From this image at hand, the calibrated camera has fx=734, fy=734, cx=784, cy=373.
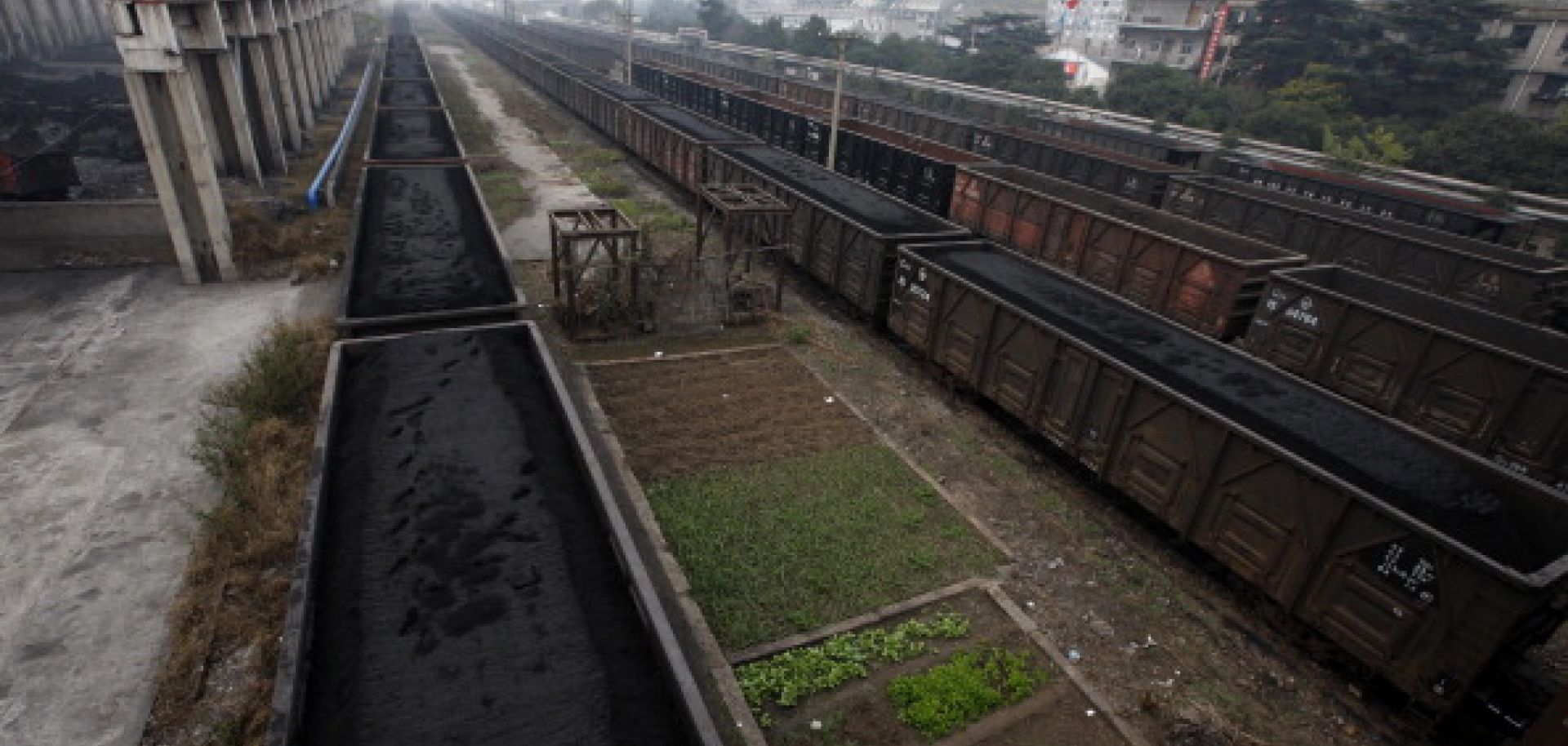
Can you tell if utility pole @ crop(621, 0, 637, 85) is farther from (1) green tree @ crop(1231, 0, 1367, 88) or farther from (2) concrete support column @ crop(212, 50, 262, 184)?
(1) green tree @ crop(1231, 0, 1367, 88)

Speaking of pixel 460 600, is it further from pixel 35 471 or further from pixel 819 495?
pixel 35 471

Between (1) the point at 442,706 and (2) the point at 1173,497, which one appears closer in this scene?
(1) the point at 442,706

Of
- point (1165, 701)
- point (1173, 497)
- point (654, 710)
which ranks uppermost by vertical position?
point (654, 710)

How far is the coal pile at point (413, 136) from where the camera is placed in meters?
21.8

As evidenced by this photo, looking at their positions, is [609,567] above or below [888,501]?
above

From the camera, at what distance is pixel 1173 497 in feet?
Answer: 33.0

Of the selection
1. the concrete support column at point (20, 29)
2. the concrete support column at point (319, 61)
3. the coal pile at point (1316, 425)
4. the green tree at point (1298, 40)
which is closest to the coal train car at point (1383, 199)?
the coal pile at point (1316, 425)

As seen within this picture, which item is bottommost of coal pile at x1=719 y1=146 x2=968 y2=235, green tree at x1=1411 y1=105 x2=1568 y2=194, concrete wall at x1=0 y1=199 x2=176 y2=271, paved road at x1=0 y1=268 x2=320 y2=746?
paved road at x1=0 y1=268 x2=320 y2=746

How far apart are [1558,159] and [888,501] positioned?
44.6 meters

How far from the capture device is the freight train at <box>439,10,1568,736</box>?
741 centimetres

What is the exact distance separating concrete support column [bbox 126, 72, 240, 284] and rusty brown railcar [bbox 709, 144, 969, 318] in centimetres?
1304

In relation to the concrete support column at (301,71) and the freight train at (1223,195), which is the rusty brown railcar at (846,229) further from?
the concrete support column at (301,71)

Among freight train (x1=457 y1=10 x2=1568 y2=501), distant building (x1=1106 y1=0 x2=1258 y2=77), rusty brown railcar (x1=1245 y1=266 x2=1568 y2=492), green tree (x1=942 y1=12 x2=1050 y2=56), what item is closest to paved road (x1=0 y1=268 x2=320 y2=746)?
freight train (x1=457 y1=10 x2=1568 y2=501)

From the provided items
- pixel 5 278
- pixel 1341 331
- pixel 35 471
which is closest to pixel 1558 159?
pixel 1341 331
